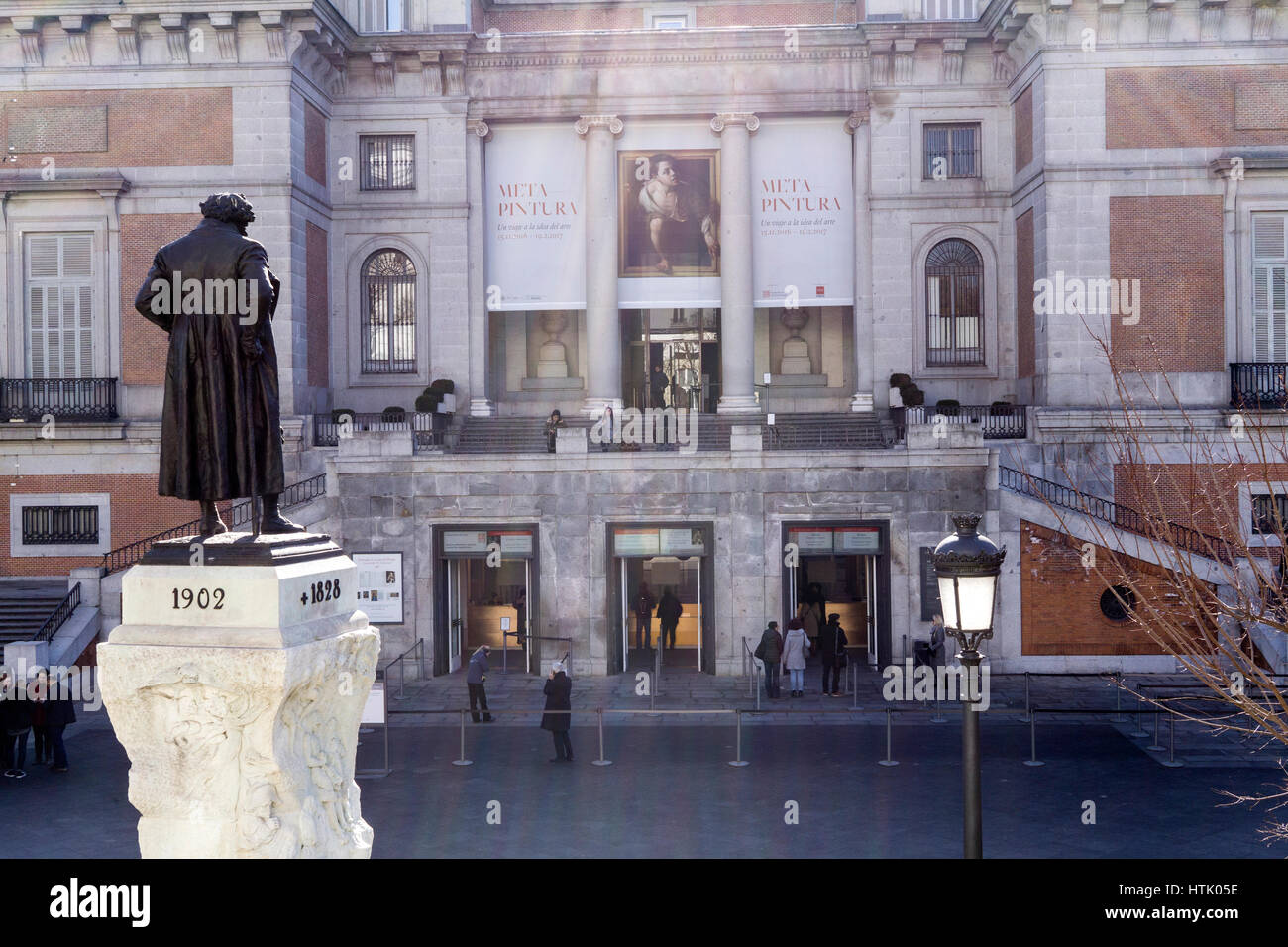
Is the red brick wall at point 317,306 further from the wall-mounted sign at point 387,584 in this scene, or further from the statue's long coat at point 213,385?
the statue's long coat at point 213,385

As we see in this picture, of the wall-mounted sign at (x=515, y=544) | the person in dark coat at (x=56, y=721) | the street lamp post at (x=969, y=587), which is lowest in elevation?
the person in dark coat at (x=56, y=721)

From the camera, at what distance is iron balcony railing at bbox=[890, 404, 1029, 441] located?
30188 millimetres

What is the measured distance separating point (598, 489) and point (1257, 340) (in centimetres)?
1734

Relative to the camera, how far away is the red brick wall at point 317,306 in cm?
3253

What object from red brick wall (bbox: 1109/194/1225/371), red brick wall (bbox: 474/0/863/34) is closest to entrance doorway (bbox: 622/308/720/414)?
red brick wall (bbox: 474/0/863/34)

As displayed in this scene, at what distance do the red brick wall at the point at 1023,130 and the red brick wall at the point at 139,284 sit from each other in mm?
21695

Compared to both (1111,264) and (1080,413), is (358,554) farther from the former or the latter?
(1111,264)

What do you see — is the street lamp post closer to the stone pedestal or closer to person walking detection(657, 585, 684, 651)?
the stone pedestal

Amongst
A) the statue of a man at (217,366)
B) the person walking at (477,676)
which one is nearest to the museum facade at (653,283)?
the person walking at (477,676)

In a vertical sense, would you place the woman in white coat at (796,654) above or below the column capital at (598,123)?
below

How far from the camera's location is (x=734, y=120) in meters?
34.0

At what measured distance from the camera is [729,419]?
108 ft

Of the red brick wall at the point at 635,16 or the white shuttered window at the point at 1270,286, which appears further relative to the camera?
the red brick wall at the point at 635,16
